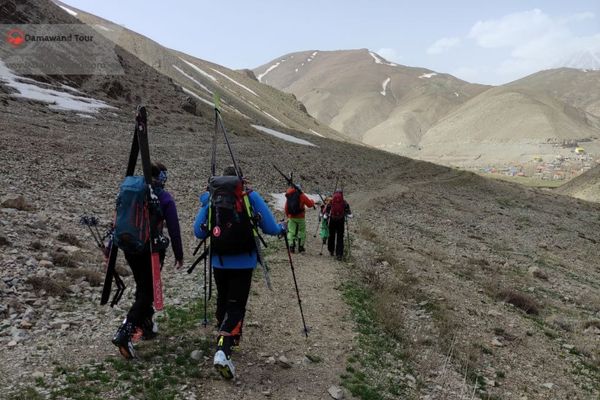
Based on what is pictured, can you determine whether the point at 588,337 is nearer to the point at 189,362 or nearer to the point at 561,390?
the point at 561,390

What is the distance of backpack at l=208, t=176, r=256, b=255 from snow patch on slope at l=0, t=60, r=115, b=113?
117ft

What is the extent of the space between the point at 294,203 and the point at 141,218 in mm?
8807

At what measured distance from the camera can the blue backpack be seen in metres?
6.21

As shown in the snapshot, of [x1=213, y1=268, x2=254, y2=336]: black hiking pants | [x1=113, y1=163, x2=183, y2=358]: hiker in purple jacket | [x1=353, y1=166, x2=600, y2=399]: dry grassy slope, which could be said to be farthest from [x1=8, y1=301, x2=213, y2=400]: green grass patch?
[x1=353, y1=166, x2=600, y2=399]: dry grassy slope

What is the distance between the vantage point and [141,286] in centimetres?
682

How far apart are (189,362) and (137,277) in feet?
4.80

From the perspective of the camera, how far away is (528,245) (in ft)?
95.9

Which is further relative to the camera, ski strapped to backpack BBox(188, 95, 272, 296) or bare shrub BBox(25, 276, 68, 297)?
bare shrub BBox(25, 276, 68, 297)

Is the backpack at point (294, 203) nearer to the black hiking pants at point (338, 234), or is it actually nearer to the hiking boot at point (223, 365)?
the black hiking pants at point (338, 234)

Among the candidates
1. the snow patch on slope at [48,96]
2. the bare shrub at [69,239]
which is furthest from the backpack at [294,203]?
the snow patch on slope at [48,96]

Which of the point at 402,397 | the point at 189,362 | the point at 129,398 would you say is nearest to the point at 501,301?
the point at 402,397

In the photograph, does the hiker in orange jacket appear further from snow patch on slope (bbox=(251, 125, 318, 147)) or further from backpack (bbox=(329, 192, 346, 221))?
snow patch on slope (bbox=(251, 125, 318, 147))

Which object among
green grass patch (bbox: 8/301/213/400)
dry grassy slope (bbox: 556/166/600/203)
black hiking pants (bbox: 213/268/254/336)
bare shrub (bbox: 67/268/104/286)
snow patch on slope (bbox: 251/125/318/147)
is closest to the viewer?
green grass patch (bbox: 8/301/213/400)

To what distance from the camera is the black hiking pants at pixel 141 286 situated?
6.66 meters
